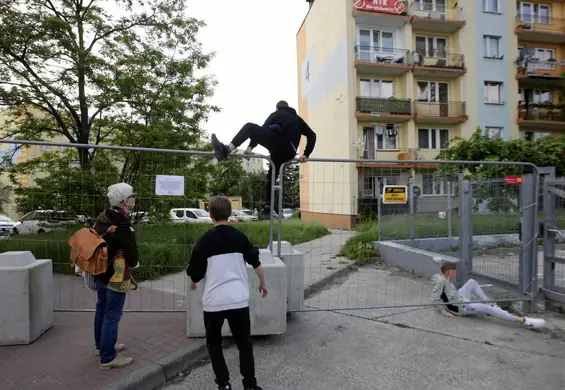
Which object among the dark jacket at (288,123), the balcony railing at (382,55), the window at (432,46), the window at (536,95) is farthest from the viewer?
the window at (536,95)

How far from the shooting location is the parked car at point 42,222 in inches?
181

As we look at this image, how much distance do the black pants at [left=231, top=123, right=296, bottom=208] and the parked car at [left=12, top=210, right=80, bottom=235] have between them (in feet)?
7.93

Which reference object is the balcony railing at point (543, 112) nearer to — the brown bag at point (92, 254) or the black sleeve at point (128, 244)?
the black sleeve at point (128, 244)

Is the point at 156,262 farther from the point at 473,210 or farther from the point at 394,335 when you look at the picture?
the point at 473,210

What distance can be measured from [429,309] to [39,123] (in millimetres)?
12266

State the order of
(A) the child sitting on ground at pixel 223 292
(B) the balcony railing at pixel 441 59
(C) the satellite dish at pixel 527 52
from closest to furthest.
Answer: (A) the child sitting on ground at pixel 223 292, (B) the balcony railing at pixel 441 59, (C) the satellite dish at pixel 527 52

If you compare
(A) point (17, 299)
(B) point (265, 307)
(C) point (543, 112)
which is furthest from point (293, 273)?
(C) point (543, 112)

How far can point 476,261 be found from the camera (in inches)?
245

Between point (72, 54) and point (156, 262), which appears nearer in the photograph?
point (156, 262)

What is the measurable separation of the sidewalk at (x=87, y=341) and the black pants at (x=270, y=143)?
1.47m

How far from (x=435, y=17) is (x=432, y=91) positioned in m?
4.60

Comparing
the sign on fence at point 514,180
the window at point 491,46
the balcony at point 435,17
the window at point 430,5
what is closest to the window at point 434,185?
the sign on fence at point 514,180

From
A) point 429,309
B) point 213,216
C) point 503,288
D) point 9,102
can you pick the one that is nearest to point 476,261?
point 503,288

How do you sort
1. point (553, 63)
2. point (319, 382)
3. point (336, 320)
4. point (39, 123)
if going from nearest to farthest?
point (319, 382) → point (336, 320) → point (39, 123) → point (553, 63)
